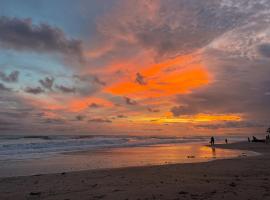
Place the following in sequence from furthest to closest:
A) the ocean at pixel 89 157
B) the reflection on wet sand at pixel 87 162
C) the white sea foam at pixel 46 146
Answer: the white sea foam at pixel 46 146
the ocean at pixel 89 157
the reflection on wet sand at pixel 87 162

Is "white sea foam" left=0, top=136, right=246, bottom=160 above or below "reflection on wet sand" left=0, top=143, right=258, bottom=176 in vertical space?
above

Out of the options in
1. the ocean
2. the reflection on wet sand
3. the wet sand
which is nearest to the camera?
the wet sand

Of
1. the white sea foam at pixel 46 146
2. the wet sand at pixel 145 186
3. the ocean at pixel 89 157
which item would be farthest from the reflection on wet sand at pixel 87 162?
the white sea foam at pixel 46 146

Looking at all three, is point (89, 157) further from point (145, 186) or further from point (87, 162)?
point (145, 186)

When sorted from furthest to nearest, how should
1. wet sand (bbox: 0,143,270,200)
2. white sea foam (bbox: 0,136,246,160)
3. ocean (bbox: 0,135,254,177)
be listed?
1. white sea foam (bbox: 0,136,246,160)
2. ocean (bbox: 0,135,254,177)
3. wet sand (bbox: 0,143,270,200)

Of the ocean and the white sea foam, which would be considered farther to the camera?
the white sea foam

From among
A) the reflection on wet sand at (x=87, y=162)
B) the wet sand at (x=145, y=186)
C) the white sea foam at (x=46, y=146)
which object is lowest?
the wet sand at (x=145, y=186)

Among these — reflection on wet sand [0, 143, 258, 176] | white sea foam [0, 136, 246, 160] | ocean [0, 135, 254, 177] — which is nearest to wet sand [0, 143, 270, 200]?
reflection on wet sand [0, 143, 258, 176]

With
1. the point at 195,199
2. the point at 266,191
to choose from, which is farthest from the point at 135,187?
the point at 266,191

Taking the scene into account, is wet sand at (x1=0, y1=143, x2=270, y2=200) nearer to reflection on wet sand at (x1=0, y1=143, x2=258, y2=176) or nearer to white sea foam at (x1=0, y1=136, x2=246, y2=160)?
reflection on wet sand at (x1=0, y1=143, x2=258, y2=176)

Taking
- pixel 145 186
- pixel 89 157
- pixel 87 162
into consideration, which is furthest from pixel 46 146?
pixel 145 186

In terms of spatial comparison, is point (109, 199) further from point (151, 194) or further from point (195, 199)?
point (195, 199)

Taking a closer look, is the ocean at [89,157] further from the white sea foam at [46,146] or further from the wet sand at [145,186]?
the wet sand at [145,186]

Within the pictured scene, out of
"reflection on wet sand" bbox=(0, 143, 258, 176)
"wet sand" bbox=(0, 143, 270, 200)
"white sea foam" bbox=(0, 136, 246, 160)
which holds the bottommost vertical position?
"wet sand" bbox=(0, 143, 270, 200)
